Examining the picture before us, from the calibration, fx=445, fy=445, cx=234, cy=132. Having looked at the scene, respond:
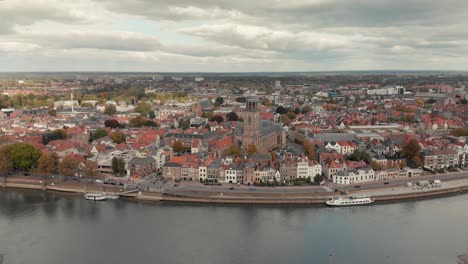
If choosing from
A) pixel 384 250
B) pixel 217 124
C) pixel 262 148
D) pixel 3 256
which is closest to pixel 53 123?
pixel 217 124

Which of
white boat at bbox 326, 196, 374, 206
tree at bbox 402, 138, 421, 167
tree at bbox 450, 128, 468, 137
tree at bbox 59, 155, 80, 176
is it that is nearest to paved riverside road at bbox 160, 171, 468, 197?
white boat at bbox 326, 196, 374, 206

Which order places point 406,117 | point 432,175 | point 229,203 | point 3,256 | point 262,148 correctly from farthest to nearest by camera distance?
point 406,117 → point 262,148 → point 432,175 → point 229,203 → point 3,256

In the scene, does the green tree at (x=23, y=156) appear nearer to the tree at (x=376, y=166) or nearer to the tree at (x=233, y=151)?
the tree at (x=233, y=151)

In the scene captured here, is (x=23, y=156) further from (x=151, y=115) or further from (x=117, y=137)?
(x=151, y=115)

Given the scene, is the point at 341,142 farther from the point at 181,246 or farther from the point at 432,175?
the point at 181,246

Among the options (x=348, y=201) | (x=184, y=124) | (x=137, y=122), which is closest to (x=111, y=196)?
A: (x=348, y=201)

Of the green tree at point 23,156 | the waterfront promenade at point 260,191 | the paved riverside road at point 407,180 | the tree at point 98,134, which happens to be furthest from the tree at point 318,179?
the tree at point 98,134

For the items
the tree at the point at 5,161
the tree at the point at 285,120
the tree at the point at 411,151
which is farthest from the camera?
the tree at the point at 285,120
